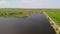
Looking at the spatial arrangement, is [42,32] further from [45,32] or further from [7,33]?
[7,33]

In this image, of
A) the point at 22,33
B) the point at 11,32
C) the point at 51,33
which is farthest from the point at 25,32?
the point at 51,33

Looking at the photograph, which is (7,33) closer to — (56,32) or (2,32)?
(2,32)

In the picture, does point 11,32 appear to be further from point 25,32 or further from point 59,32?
point 59,32

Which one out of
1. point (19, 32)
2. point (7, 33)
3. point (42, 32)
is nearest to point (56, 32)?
point (42, 32)

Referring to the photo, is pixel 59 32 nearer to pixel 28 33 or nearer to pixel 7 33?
pixel 28 33

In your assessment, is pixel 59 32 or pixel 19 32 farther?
pixel 19 32

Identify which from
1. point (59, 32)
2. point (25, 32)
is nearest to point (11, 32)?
point (25, 32)
